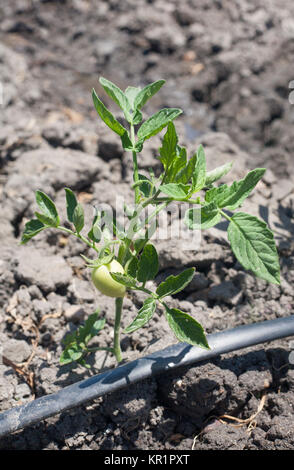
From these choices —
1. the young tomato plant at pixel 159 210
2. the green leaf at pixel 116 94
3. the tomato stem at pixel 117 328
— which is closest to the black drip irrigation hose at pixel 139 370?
the tomato stem at pixel 117 328

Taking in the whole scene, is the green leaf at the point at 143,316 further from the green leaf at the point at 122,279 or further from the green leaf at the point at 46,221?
the green leaf at the point at 46,221

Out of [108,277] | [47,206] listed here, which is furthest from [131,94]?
[108,277]

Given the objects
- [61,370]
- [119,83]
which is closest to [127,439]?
[61,370]

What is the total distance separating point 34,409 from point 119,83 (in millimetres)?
2095

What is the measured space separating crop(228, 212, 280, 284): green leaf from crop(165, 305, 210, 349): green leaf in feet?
0.68

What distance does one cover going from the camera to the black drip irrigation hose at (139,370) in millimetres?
1318

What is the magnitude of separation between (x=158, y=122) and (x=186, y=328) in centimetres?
54

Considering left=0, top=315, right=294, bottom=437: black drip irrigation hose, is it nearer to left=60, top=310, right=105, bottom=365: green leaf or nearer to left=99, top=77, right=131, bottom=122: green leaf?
left=60, top=310, right=105, bottom=365: green leaf

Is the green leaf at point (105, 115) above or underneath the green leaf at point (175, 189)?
above

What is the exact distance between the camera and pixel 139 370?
1385mm

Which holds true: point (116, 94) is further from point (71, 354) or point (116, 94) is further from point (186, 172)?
point (71, 354)

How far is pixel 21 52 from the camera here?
3000 millimetres

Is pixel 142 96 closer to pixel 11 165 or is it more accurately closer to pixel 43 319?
pixel 43 319

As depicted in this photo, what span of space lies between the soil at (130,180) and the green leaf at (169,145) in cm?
55
